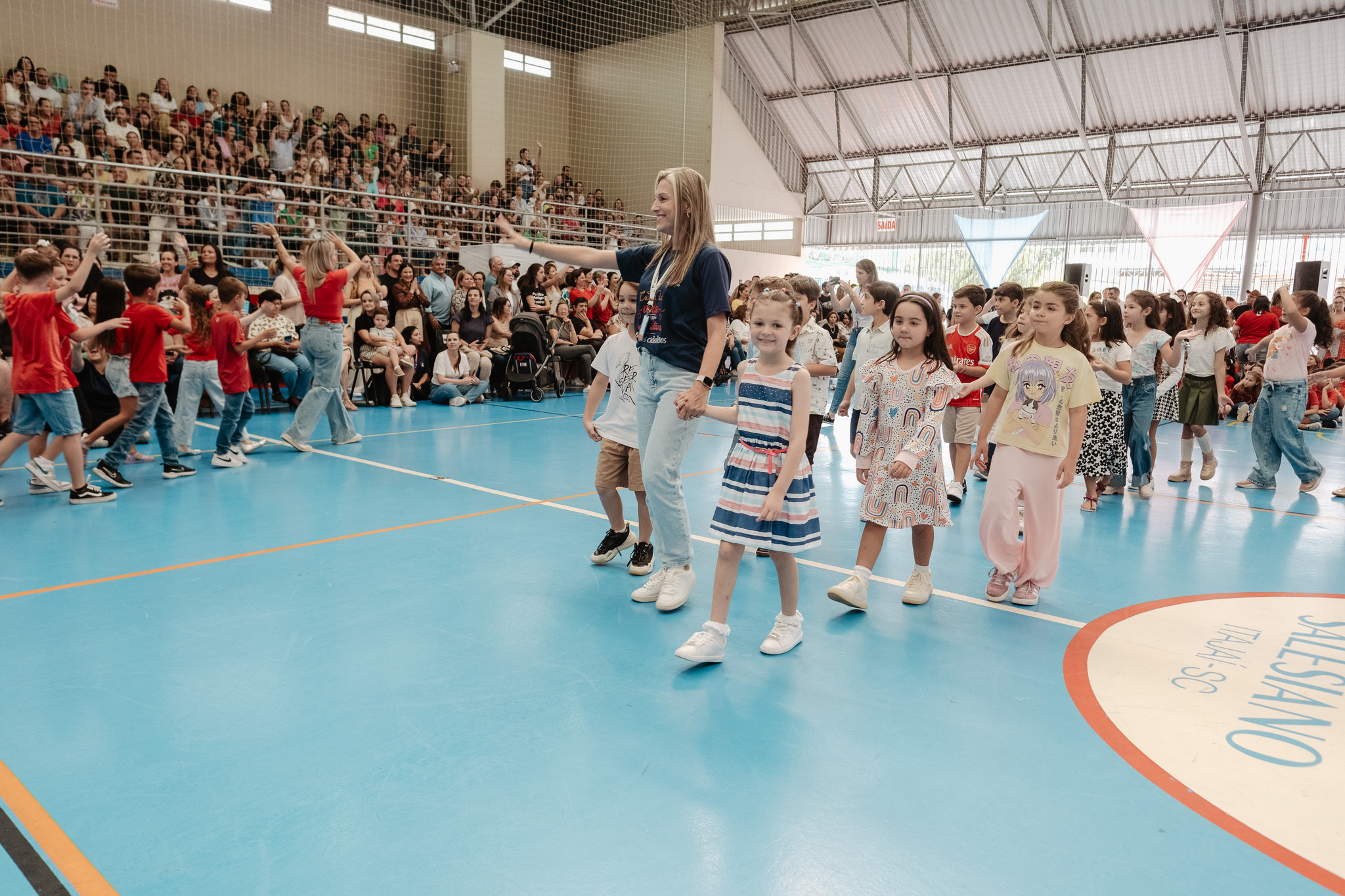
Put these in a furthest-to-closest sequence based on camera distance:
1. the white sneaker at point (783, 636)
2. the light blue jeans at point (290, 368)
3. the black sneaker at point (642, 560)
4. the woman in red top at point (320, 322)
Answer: the light blue jeans at point (290, 368) → the woman in red top at point (320, 322) → the black sneaker at point (642, 560) → the white sneaker at point (783, 636)

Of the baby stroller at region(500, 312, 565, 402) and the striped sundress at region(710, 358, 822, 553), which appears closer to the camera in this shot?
the striped sundress at region(710, 358, 822, 553)

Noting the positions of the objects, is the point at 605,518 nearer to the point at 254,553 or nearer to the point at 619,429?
the point at 619,429

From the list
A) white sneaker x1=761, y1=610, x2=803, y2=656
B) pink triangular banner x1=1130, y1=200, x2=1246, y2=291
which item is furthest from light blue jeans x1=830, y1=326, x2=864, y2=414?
pink triangular banner x1=1130, y1=200, x2=1246, y2=291

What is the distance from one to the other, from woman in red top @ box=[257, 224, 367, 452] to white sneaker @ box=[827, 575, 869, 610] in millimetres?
4643

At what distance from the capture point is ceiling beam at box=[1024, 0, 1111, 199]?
55.5 feet

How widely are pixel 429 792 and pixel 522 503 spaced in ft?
10.1

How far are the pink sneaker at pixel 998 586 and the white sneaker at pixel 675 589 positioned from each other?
1.30 metres

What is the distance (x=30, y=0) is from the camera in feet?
40.6

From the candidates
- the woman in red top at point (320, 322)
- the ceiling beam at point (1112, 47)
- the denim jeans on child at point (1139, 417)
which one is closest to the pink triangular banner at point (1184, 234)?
the ceiling beam at point (1112, 47)

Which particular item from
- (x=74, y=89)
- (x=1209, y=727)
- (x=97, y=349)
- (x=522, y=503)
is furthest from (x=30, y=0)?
(x=1209, y=727)

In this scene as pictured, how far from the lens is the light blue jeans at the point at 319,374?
21.2 feet

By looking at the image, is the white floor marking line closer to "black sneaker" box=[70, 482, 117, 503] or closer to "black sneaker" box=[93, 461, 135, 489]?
"black sneaker" box=[93, 461, 135, 489]

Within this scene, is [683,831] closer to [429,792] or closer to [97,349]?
[429,792]

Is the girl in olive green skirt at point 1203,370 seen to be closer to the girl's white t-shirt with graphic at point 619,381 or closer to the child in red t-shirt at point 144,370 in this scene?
the girl's white t-shirt with graphic at point 619,381
